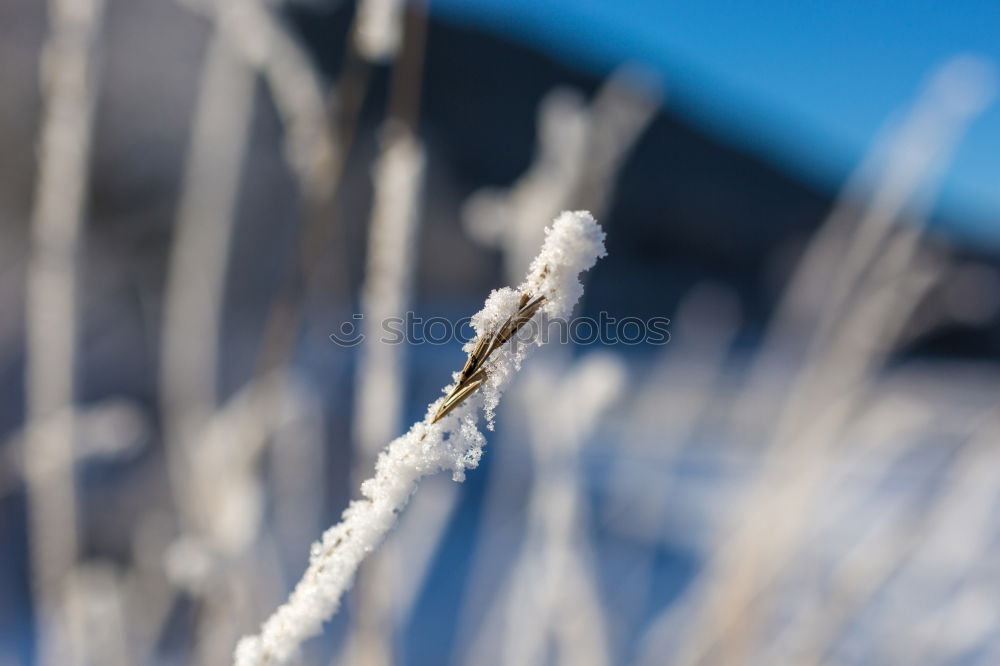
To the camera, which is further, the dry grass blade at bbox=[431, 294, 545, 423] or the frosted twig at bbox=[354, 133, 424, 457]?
the frosted twig at bbox=[354, 133, 424, 457]

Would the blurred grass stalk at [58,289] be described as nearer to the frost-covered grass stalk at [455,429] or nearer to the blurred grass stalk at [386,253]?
the blurred grass stalk at [386,253]

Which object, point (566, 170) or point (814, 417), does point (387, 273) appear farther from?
point (814, 417)

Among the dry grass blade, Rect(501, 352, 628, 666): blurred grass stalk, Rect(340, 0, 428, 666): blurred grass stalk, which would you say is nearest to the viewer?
the dry grass blade

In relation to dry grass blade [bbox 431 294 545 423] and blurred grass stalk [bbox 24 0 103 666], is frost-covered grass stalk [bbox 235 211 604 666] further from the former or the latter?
blurred grass stalk [bbox 24 0 103 666]

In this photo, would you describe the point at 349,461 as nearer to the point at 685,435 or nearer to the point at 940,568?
the point at 685,435

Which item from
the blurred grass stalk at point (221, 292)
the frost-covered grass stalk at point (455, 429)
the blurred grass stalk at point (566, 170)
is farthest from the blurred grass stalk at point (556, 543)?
the frost-covered grass stalk at point (455, 429)

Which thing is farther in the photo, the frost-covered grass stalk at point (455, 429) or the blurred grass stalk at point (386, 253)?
the blurred grass stalk at point (386, 253)

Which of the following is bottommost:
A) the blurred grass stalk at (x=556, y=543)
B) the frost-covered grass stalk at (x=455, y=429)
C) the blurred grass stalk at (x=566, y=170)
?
the frost-covered grass stalk at (x=455, y=429)

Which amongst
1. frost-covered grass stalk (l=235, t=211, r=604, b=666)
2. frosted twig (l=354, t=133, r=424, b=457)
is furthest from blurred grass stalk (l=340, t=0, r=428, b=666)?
frost-covered grass stalk (l=235, t=211, r=604, b=666)
